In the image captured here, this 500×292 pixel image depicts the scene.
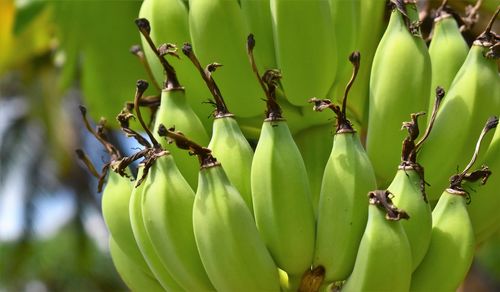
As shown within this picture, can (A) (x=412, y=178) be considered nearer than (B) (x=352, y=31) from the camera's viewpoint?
Yes

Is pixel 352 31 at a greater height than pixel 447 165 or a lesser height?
greater

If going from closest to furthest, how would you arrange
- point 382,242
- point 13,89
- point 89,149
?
point 382,242
point 89,149
point 13,89

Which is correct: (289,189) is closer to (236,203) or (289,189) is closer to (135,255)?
(236,203)

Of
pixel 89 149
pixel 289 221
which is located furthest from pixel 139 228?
pixel 89 149

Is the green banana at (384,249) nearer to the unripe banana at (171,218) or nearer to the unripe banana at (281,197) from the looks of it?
the unripe banana at (281,197)

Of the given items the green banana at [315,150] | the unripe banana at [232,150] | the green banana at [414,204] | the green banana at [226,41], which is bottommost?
the green banana at [414,204]

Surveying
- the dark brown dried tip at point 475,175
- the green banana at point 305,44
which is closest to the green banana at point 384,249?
the dark brown dried tip at point 475,175
